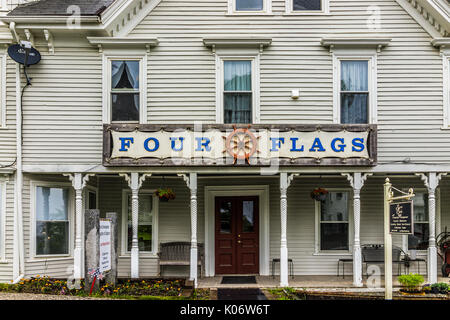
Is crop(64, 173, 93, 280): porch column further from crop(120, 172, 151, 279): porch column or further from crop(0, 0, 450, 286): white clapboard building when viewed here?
crop(120, 172, 151, 279): porch column

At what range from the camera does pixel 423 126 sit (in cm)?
1312

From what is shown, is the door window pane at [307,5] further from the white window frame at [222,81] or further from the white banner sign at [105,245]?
the white banner sign at [105,245]

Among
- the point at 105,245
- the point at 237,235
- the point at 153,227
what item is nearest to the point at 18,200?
the point at 105,245

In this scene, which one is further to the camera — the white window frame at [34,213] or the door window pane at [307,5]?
the door window pane at [307,5]

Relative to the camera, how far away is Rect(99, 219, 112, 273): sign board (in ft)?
34.7

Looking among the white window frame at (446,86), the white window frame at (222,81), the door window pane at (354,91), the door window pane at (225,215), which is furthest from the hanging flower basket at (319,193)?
the white window frame at (446,86)

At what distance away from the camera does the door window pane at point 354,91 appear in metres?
13.2

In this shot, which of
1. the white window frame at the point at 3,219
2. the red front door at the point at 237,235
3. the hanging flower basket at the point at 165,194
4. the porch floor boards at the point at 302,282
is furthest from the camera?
the red front door at the point at 237,235

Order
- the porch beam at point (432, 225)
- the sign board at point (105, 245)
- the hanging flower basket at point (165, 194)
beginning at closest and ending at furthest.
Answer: the sign board at point (105, 245) < the porch beam at point (432, 225) < the hanging flower basket at point (165, 194)

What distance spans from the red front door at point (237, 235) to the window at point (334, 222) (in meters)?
1.87

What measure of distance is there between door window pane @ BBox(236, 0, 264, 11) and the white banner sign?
22.1 feet

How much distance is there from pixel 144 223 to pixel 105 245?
3.70 m

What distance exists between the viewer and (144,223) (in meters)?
14.4
